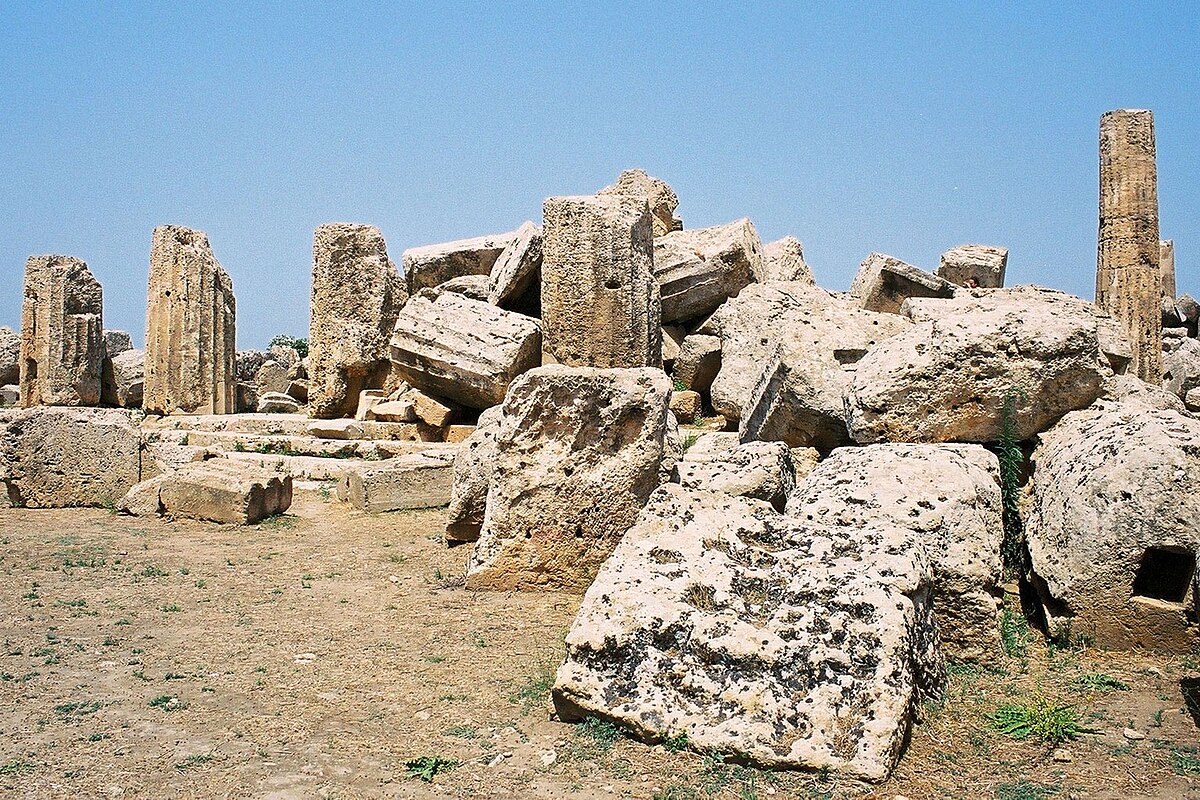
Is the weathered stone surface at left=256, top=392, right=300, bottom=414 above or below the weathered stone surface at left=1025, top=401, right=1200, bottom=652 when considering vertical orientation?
above

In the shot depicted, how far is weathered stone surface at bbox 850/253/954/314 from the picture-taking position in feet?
44.6

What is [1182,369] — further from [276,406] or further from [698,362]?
[276,406]

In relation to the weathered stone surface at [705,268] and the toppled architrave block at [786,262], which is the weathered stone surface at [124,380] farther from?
the toppled architrave block at [786,262]

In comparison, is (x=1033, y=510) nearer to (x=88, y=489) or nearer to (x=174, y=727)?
(x=174, y=727)

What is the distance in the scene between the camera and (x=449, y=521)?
799 centimetres

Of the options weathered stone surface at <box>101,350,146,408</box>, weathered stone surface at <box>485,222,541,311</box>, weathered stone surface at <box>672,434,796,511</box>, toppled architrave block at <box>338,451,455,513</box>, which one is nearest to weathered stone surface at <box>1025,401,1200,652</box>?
weathered stone surface at <box>672,434,796,511</box>

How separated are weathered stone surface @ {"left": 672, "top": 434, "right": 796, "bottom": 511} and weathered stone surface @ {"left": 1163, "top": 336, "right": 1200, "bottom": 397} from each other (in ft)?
53.8

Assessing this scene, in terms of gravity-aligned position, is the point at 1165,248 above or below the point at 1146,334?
above

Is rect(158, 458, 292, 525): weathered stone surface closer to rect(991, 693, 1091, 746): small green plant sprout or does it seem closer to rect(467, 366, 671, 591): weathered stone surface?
rect(467, 366, 671, 591): weathered stone surface

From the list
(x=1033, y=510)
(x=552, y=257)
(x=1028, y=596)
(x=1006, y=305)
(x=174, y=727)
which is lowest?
(x=174, y=727)

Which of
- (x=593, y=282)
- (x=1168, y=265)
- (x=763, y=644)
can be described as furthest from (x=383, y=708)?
(x=1168, y=265)

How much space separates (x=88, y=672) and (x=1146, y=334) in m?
17.0

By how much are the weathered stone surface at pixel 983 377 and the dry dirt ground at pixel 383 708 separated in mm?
1369

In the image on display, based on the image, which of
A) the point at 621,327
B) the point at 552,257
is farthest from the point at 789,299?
the point at 552,257
